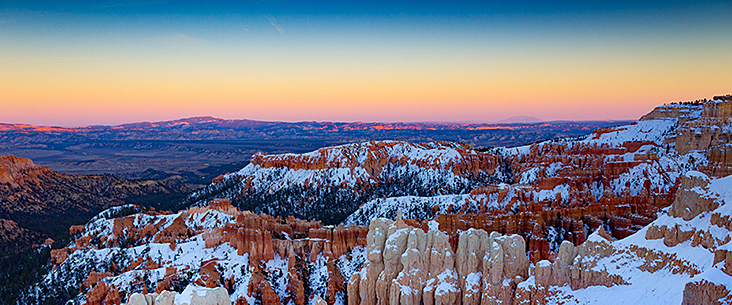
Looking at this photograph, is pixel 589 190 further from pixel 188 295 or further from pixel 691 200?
pixel 188 295

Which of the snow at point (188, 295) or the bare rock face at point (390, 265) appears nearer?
the snow at point (188, 295)

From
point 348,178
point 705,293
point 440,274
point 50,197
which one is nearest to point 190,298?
point 440,274

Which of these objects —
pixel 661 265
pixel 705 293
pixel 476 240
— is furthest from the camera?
pixel 476 240

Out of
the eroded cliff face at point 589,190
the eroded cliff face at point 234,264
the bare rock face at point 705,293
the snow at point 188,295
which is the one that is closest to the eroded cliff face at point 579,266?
the bare rock face at point 705,293

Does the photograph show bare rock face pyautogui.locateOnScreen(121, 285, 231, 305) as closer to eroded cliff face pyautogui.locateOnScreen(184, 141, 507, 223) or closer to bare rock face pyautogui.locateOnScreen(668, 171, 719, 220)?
bare rock face pyautogui.locateOnScreen(668, 171, 719, 220)

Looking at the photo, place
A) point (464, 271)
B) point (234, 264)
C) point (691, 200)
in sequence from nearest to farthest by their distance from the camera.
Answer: point (691, 200), point (464, 271), point (234, 264)

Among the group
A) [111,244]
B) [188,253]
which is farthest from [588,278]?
[111,244]

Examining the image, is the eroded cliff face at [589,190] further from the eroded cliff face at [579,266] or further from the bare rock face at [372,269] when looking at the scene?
the bare rock face at [372,269]

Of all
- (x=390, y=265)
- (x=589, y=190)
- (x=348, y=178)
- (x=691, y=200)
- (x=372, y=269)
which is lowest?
(x=348, y=178)
